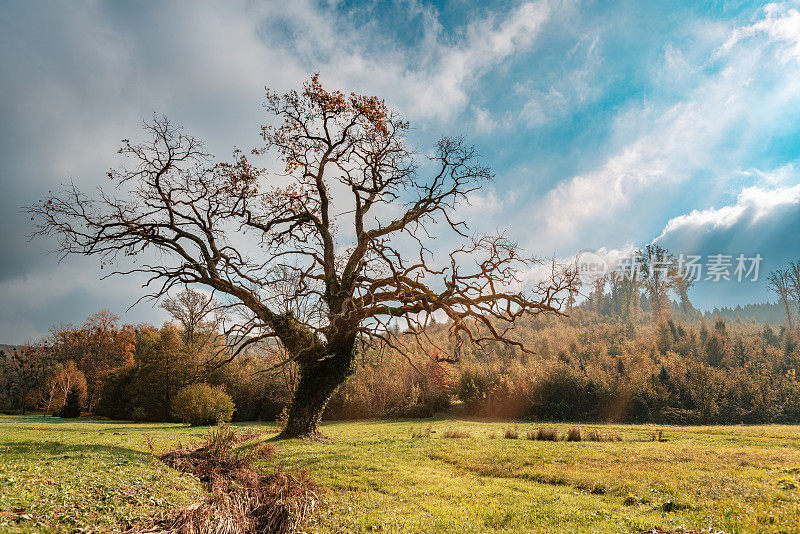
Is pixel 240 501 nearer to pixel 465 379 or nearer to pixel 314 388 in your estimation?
pixel 314 388

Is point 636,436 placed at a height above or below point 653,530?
below

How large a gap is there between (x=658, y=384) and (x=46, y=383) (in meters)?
56.3

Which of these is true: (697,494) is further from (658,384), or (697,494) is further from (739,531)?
(658,384)

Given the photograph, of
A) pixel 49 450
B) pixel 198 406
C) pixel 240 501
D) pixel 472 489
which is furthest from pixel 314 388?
pixel 198 406

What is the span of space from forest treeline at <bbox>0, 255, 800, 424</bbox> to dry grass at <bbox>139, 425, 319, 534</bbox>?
14891mm

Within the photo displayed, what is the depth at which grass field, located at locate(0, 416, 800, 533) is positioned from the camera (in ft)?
19.3

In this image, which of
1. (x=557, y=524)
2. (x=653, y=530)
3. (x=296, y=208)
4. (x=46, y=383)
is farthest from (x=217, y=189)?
(x=46, y=383)

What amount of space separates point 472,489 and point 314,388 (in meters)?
9.48

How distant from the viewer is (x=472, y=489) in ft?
29.7

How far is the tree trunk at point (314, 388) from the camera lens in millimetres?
16516

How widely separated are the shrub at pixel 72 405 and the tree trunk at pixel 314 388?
32595mm

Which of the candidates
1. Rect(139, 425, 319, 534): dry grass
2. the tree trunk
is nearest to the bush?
the tree trunk

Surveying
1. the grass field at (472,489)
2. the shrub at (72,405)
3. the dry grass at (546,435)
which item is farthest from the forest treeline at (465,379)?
the grass field at (472,489)

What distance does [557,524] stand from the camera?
21.9 ft
